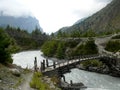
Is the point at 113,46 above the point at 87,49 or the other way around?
above

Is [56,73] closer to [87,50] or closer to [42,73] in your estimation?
[42,73]

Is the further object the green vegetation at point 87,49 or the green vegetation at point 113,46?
the green vegetation at point 87,49

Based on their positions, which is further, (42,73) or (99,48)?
(99,48)

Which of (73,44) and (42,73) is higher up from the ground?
(73,44)

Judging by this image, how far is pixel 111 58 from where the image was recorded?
292 ft

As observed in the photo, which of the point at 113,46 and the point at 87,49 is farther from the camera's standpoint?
the point at 87,49

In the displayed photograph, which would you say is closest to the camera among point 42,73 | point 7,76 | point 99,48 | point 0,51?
point 7,76

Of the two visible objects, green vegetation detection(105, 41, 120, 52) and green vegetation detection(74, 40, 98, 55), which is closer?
green vegetation detection(105, 41, 120, 52)

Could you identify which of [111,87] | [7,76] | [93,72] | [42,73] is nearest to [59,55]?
[93,72]

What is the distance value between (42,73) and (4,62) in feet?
24.7

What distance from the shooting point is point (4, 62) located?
2050 inches

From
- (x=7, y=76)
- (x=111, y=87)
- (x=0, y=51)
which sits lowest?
(x=111, y=87)

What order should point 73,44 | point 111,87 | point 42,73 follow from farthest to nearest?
point 73,44
point 111,87
point 42,73

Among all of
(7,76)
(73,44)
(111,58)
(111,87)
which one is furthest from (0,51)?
(73,44)
